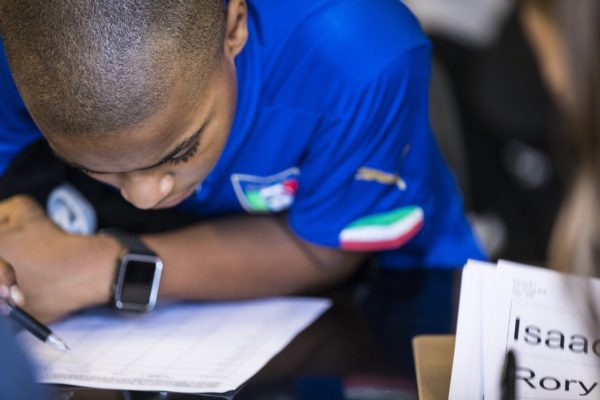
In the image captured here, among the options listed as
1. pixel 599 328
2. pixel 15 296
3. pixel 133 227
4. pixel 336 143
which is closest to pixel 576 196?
pixel 599 328

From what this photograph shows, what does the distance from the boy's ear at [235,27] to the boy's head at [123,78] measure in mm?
16

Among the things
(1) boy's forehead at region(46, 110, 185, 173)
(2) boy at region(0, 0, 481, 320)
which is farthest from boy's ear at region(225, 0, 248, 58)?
(1) boy's forehead at region(46, 110, 185, 173)

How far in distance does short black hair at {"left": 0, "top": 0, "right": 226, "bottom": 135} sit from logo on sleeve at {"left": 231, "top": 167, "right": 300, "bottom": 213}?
10.3 inches

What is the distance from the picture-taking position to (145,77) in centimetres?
78

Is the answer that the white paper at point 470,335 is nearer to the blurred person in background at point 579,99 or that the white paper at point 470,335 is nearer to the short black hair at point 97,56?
the blurred person in background at point 579,99

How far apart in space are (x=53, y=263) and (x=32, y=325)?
0.12m

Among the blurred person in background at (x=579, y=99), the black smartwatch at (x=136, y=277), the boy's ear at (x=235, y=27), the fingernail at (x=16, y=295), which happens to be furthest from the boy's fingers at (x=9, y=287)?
the blurred person in background at (x=579, y=99)

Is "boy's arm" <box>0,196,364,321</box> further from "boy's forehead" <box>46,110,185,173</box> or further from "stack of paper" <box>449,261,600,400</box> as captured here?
"stack of paper" <box>449,261,600,400</box>

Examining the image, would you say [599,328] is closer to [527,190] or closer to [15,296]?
[15,296]

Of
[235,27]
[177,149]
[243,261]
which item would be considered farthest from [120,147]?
[243,261]

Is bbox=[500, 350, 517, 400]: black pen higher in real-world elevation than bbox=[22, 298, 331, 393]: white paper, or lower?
higher

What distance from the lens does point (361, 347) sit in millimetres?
931

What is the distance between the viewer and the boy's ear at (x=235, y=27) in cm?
90

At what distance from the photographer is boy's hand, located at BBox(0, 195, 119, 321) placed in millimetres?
968
